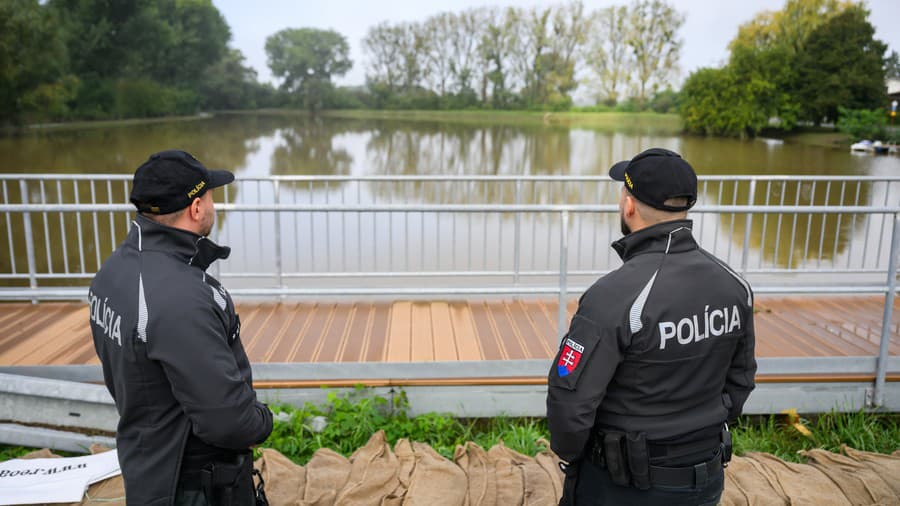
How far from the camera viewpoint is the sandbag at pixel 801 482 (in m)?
3.32

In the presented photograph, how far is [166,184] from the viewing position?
1.95 metres

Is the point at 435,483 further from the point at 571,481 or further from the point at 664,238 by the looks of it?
the point at 664,238

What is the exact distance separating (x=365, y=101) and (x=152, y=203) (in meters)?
51.0

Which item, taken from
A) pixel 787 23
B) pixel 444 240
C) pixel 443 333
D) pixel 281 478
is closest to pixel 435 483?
pixel 281 478

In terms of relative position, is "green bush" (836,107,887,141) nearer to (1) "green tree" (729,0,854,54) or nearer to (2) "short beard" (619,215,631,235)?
(1) "green tree" (729,0,854,54)

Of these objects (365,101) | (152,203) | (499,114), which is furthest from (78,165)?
(499,114)

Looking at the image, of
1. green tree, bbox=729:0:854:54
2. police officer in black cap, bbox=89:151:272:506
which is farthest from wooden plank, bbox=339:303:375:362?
green tree, bbox=729:0:854:54

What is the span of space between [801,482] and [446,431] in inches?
79.8

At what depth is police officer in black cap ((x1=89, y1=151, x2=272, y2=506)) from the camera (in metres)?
1.83

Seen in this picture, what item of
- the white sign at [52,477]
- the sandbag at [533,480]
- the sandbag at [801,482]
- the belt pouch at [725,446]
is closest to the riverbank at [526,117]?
the sandbag at [801,482]

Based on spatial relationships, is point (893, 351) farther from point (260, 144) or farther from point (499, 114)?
point (499, 114)

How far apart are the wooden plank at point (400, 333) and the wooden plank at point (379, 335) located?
32mm

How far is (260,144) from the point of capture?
3108cm

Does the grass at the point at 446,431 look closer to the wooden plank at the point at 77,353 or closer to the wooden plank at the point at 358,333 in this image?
the wooden plank at the point at 358,333
